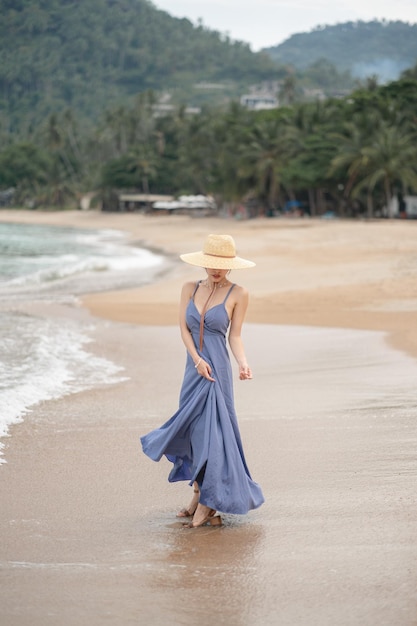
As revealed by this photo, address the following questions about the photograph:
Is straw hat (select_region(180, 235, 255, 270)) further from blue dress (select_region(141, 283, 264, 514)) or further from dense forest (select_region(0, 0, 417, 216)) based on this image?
dense forest (select_region(0, 0, 417, 216))

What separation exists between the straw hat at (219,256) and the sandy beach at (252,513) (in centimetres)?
120

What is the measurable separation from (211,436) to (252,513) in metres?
0.50

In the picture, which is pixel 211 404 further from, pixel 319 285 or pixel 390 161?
pixel 390 161

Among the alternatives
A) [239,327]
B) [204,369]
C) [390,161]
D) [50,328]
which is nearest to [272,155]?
[390,161]

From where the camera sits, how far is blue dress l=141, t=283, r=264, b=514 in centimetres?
451

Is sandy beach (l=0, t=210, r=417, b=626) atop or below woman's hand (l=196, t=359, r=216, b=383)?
below

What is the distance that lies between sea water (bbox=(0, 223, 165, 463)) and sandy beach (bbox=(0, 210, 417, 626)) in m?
0.31

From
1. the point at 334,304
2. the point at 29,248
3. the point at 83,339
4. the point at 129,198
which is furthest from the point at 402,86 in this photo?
the point at 83,339

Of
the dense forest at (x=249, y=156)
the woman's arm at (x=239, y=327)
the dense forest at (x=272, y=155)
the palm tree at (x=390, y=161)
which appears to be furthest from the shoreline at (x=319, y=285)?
the dense forest at (x=249, y=156)

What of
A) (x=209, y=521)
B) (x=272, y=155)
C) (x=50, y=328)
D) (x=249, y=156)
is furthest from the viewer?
(x=249, y=156)

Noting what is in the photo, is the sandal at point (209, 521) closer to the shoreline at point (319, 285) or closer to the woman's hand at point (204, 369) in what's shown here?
the woman's hand at point (204, 369)

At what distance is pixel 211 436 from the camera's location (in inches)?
178

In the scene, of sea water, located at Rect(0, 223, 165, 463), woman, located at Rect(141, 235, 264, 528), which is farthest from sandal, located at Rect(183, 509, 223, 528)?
sea water, located at Rect(0, 223, 165, 463)

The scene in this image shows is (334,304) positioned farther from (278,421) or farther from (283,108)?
(283,108)
